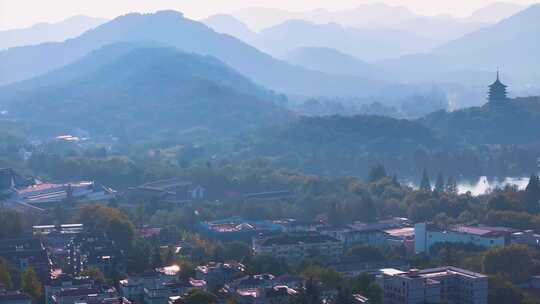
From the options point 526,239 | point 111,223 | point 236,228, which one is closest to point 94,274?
point 111,223

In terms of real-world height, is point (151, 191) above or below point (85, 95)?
below

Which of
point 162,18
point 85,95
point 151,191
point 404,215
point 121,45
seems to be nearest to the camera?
point 404,215

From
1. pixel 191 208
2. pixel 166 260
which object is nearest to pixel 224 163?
pixel 191 208

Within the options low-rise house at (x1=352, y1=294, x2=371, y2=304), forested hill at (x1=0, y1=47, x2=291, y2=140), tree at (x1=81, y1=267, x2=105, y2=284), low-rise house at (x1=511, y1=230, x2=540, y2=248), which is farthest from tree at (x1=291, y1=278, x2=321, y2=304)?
forested hill at (x1=0, y1=47, x2=291, y2=140)

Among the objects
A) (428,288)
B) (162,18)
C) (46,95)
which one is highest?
(162,18)

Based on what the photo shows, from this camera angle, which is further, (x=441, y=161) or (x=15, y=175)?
(x=441, y=161)

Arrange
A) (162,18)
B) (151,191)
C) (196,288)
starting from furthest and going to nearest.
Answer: (162,18) < (151,191) < (196,288)

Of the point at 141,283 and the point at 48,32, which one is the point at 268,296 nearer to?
the point at 141,283

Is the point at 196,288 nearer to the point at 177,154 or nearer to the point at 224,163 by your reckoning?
the point at 224,163
